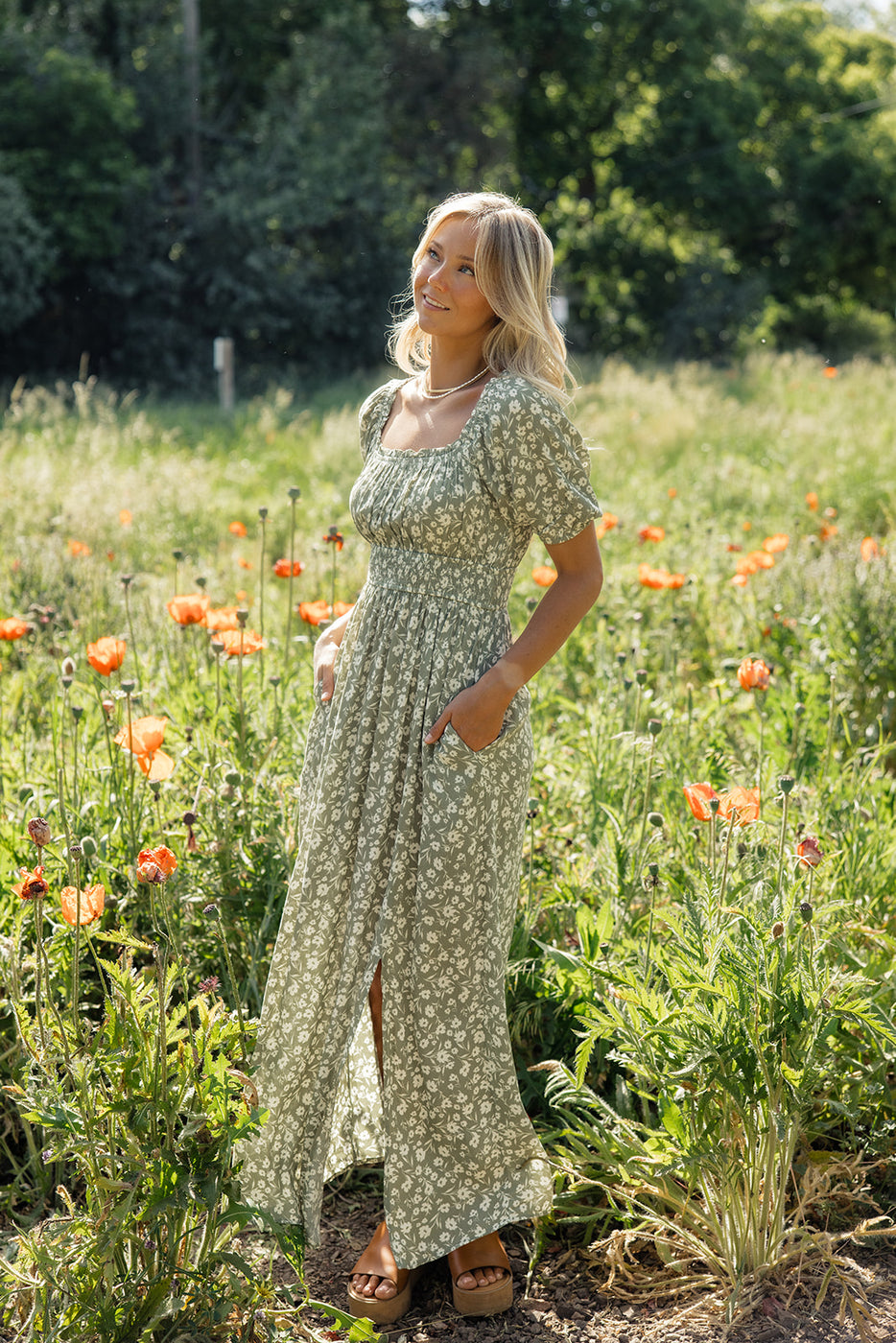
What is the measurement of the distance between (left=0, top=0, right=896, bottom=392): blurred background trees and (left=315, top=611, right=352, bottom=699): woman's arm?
13701mm

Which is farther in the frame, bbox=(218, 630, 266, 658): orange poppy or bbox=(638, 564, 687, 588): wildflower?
bbox=(638, 564, 687, 588): wildflower

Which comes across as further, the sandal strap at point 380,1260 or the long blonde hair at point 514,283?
the sandal strap at point 380,1260

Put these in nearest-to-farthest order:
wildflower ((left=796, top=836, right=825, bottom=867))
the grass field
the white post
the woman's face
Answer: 1. the grass field
2. wildflower ((left=796, top=836, right=825, bottom=867))
3. the woman's face
4. the white post

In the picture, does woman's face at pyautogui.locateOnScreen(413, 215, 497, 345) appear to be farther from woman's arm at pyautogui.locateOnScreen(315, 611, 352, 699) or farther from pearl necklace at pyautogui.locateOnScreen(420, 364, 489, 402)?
woman's arm at pyautogui.locateOnScreen(315, 611, 352, 699)

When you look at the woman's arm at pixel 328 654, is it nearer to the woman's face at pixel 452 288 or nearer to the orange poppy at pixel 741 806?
the woman's face at pixel 452 288

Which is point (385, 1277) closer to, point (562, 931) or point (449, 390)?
point (562, 931)

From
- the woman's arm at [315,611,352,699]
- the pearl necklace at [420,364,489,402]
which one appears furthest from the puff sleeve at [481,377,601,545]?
the woman's arm at [315,611,352,699]

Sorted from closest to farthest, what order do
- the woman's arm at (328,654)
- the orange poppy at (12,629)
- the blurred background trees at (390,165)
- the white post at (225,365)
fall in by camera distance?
the woman's arm at (328,654) < the orange poppy at (12,629) < the white post at (225,365) < the blurred background trees at (390,165)

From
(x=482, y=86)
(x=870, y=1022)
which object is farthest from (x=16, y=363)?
(x=870, y=1022)

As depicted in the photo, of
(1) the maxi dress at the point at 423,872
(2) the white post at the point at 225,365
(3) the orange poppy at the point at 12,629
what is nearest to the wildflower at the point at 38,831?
(1) the maxi dress at the point at 423,872

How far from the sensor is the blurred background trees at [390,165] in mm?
15273

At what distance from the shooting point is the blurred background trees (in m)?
15.3

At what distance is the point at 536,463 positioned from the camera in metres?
1.79

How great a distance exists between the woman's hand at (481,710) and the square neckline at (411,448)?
0.37 m
